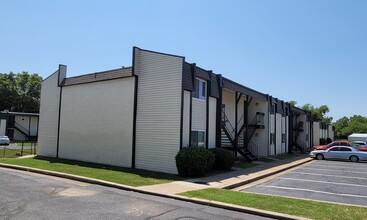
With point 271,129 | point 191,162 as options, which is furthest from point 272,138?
point 191,162

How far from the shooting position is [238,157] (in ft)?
82.8

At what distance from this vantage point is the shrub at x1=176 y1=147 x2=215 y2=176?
1498cm

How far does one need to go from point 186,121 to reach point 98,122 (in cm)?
677

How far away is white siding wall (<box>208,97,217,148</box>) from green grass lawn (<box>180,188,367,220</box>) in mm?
9127

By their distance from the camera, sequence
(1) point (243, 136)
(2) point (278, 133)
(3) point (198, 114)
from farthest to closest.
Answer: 1. (2) point (278, 133)
2. (1) point (243, 136)
3. (3) point (198, 114)

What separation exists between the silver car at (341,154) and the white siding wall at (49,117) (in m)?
24.0

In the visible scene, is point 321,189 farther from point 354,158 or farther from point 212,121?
point 354,158

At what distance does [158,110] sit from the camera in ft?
56.3

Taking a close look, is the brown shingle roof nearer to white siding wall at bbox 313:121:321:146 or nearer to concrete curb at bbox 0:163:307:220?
concrete curb at bbox 0:163:307:220

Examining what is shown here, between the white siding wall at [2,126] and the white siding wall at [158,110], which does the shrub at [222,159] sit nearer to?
the white siding wall at [158,110]

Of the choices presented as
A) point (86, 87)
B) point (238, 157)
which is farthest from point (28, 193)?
point (238, 157)

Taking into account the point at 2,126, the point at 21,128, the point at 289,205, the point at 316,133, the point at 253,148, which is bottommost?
the point at 289,205

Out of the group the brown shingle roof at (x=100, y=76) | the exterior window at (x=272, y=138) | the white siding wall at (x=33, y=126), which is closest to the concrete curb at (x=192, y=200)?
the brown shingle roof at (x=100, y=76)

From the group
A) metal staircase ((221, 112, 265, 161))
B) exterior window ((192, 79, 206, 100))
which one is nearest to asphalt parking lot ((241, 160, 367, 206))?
exterior window ((192, 79, 206, 100))
